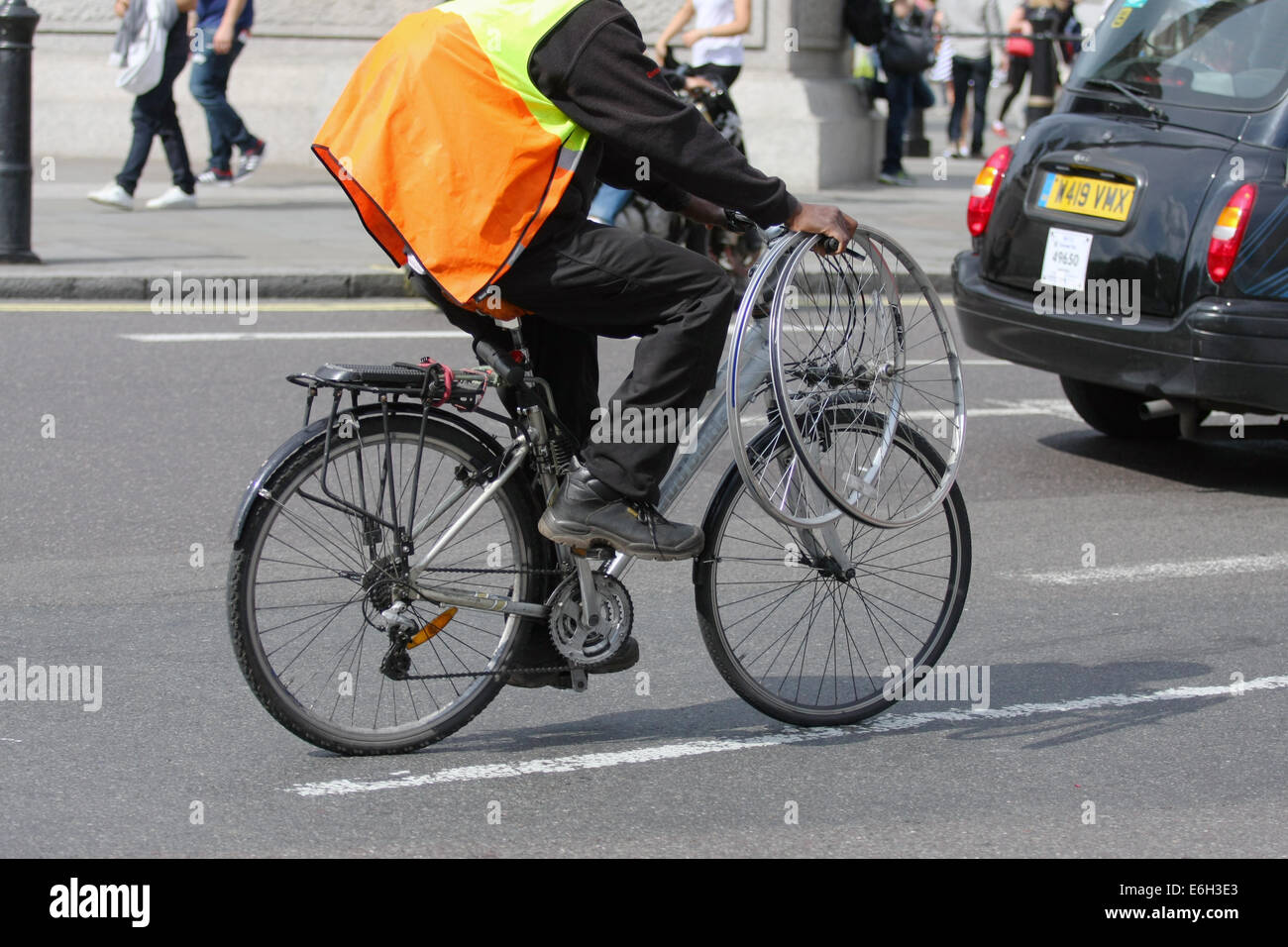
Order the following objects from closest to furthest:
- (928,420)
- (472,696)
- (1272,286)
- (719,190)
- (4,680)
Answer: (719,190) < (472,696) < (4,680) < (1272,286) < (928,420)

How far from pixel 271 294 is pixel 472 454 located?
279 inches

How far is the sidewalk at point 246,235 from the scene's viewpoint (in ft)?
35.2

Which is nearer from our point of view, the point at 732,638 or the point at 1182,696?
the point at 732,638

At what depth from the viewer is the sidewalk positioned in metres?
10.7

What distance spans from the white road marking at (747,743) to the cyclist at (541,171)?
34.7 inches

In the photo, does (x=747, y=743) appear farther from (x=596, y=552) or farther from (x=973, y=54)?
(x=973, y=54)

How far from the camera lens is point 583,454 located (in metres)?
4.15

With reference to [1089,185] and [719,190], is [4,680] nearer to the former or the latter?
[719,190]

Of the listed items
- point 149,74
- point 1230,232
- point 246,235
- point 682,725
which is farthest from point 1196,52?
point 149,74

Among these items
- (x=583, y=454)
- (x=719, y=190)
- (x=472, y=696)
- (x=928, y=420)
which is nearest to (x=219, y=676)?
(x=472, y=696)

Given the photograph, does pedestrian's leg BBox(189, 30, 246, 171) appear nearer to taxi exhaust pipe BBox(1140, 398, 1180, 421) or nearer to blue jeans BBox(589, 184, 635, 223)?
blue jeans BBox(589, 184, 635, 223)

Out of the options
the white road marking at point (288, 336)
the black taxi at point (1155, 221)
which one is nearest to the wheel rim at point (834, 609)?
the black taxi at point (1155, 221)

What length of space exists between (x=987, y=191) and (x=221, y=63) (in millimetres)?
7988

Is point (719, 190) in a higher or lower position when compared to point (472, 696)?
higher
